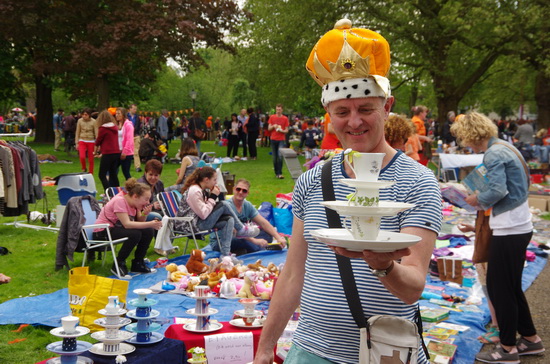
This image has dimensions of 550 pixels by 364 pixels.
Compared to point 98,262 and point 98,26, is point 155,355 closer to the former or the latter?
point 98,262

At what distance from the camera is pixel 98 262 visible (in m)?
8.62

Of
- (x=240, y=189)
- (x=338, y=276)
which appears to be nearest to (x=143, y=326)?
(x=338, y=276)

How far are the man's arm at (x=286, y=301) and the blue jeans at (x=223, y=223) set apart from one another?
6.65 meters

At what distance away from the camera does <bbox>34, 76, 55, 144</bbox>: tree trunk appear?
31375mm

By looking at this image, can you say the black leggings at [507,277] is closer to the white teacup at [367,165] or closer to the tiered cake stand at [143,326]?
the tiered cake stand at [143,326]

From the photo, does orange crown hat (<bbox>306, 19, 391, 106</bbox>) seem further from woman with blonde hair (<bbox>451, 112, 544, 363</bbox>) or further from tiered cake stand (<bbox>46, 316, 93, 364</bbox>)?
woman with blonde hair (<bbox>451, 112, 544, 363</bbox>)

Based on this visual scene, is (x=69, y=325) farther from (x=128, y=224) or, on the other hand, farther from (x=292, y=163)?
(x=292, y=163)

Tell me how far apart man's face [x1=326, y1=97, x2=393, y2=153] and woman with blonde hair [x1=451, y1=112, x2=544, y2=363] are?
330 centimetres

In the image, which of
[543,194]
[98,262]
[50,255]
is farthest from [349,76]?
[543,194]

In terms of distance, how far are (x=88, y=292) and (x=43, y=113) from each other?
2856cm

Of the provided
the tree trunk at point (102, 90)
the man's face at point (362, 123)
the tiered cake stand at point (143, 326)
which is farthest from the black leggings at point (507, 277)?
the tree trunk at point (102, 90)

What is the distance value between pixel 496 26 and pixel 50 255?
18.7 meters

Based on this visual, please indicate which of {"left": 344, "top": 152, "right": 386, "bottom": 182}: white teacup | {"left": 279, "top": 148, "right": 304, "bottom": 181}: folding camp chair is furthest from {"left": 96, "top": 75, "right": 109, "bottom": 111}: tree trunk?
{"left": 344, "top": 152, "right": 386, "bottom": 182}: white teacup

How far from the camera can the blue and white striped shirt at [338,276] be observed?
6.96 feet
